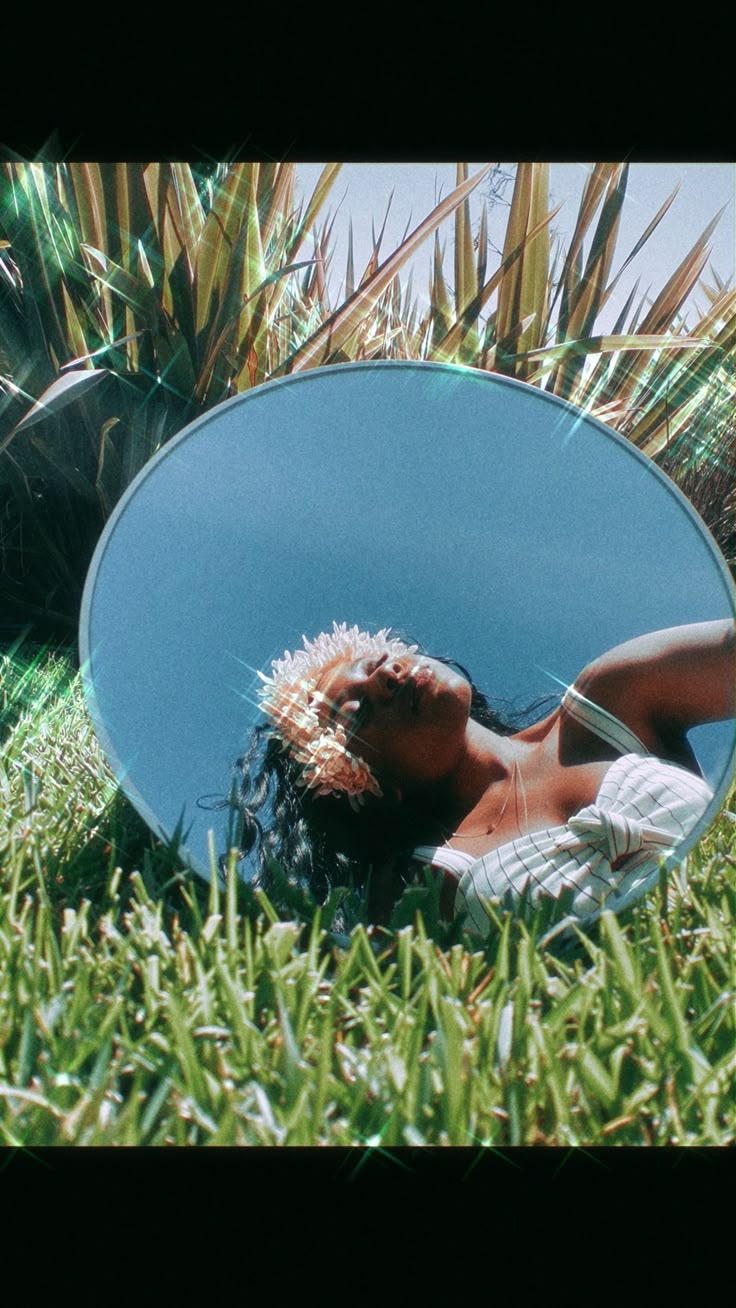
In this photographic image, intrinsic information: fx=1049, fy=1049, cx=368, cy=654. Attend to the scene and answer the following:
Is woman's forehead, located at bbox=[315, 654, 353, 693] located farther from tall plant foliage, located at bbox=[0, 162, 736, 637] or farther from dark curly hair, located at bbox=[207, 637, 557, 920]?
tall plant foliage, located at bbox=[0, 162, 736, 637]

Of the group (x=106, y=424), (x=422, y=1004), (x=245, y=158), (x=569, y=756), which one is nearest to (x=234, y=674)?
(x=569, y=756)

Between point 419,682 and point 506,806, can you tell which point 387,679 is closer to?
point 419,682

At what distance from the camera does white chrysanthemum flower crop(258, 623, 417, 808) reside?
1.00 metres

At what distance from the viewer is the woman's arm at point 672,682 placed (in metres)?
0.97

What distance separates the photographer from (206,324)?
1638mm

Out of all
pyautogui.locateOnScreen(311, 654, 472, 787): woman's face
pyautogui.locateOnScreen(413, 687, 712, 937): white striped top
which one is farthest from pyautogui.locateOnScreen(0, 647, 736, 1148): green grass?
pyautogui.locateOnScreen(311, 654, 472, 787): woman's face

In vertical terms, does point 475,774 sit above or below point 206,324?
below

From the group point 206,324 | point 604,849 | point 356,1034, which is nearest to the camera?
point 356,1034

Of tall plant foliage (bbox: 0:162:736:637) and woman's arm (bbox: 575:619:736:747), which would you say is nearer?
woman's arm (bbox: 575:619:736:747)

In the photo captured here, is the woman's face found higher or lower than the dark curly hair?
higher

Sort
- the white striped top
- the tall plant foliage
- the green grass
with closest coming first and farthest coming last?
the green grass < the white striped top < the tall plant foliage

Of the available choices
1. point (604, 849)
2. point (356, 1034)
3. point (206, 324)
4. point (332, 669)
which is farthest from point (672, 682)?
point (206, 324)

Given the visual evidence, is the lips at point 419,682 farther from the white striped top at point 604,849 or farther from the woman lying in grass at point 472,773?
the white striped top at point 604,849

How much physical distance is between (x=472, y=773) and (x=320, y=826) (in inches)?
6.0
